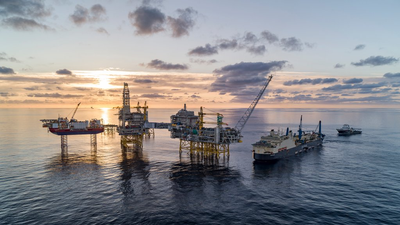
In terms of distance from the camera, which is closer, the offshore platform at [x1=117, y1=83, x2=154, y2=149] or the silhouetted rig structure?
the silhouetted rig structure

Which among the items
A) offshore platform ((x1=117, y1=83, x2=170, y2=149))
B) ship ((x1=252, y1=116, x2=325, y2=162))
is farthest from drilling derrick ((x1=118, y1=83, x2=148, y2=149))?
ship ((x1=252, y1=116, x2=325, y2=162))

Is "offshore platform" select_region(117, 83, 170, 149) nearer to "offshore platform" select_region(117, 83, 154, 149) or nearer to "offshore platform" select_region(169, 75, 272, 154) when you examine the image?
"offshore platform" select_region(117, 83, 154, 149)

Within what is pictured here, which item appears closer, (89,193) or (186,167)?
(89,193)

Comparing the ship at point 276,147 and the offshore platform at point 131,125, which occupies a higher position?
the offshore platform at point 131,125

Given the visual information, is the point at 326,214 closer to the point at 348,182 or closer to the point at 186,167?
the point at 348,182

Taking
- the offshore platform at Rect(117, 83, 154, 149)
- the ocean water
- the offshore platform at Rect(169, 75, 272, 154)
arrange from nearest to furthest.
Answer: the ocean water → the offshore platform at Rect(169, 75, 272, 154) → the offshore platform at Rect(117, 83, 154, 149)

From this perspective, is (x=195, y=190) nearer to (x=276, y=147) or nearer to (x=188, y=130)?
(x=188, y=130)

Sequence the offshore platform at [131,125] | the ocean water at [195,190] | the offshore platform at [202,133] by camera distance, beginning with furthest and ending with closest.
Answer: the offshore platform at [131,125] < the offshore platform at [202,133] < the ocean water at [195,190]

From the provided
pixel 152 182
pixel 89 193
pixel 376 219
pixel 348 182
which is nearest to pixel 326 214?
pixel 376 219

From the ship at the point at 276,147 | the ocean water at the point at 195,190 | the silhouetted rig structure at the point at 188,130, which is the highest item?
the silhouetted rig structure at the point at 188,130

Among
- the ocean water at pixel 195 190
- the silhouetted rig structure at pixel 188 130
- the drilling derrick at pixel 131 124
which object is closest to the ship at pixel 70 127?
the silhouetted rig structure at pixel 188 130

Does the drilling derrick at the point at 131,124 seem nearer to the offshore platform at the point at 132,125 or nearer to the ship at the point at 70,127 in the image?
the offshore platform at the point at 132,125
